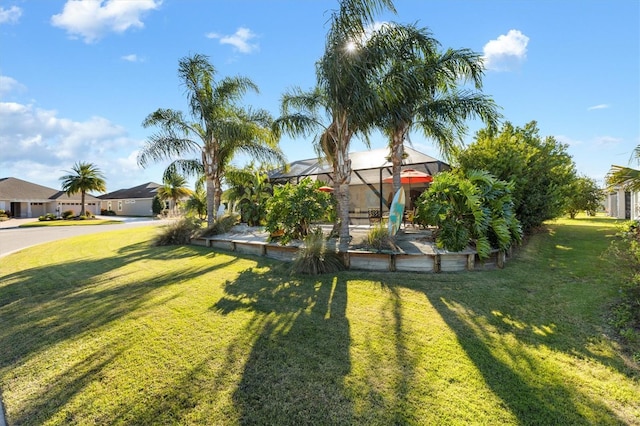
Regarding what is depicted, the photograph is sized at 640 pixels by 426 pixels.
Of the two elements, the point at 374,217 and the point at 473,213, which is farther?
the point at 374,217

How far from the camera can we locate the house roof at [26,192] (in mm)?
38219

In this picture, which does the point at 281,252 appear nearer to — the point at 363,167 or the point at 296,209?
the point at 296,209

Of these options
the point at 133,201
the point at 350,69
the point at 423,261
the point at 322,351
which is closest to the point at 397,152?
the point at 350,69

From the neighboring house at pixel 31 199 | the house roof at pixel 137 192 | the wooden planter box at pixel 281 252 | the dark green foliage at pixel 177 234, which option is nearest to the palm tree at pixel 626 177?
the wooden planter box at pixel 281 252

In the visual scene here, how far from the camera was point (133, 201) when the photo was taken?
4666cm

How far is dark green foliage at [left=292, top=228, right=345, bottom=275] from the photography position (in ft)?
23.0

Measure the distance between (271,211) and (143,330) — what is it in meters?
5.18

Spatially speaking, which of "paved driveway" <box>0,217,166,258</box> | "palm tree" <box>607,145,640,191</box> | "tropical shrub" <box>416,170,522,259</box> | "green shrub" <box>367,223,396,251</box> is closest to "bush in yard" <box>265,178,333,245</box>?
"green shrub" <box>367,223,396,251</box>

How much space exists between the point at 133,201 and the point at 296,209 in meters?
47.2

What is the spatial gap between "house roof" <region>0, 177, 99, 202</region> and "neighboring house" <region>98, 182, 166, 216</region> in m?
4.96

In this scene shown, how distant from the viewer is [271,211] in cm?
904

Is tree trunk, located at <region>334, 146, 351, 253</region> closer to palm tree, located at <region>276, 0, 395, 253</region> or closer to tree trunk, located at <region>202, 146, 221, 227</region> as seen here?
palm tree, located at <region>276, 0, 395, 253</region>

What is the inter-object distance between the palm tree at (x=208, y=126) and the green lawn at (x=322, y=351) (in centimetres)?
773

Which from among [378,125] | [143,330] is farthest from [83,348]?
[378,125]
